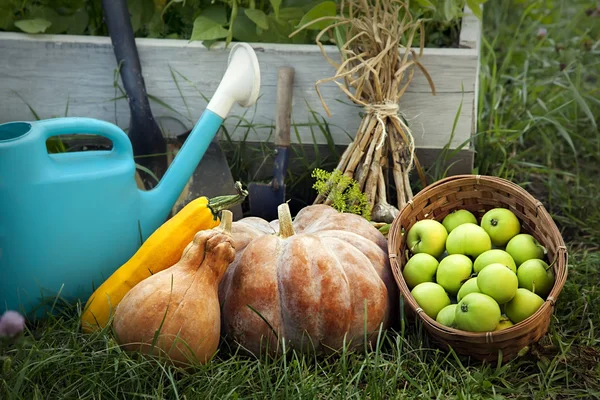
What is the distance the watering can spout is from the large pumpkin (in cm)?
34

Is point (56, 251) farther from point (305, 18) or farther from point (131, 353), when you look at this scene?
point (305, 18)

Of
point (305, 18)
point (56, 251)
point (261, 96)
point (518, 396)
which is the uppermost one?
point (305, 18)

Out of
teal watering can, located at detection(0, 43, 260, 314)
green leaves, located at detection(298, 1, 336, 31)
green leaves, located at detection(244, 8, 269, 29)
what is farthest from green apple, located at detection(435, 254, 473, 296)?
green leaves, located at detection(244, 8, 269, 29)

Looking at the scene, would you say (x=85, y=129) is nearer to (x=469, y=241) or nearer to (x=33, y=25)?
(x=33, y=25)

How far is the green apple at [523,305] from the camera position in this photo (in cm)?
170

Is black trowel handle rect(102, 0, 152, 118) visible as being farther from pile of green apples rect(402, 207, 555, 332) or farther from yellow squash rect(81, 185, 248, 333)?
pile of green apples rect(402, 207, 555, 332)

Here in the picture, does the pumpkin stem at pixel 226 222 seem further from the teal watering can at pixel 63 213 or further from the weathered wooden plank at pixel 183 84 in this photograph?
the weathered wooden plank at pixel 183 84

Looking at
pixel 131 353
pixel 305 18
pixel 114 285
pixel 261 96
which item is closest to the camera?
pixel 131 353

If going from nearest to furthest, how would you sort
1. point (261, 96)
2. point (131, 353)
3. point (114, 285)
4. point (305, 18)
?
point (131, 353) < point (114, 285) < point (305, 18) < point (261, 96)

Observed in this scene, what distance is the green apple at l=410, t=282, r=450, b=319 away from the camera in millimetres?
1751

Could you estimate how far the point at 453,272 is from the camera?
5.82 feet

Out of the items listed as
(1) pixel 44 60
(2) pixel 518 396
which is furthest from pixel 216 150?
(2) pixel 518 396

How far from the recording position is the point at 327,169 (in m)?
2.53

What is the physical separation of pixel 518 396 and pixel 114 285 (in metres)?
1.02
